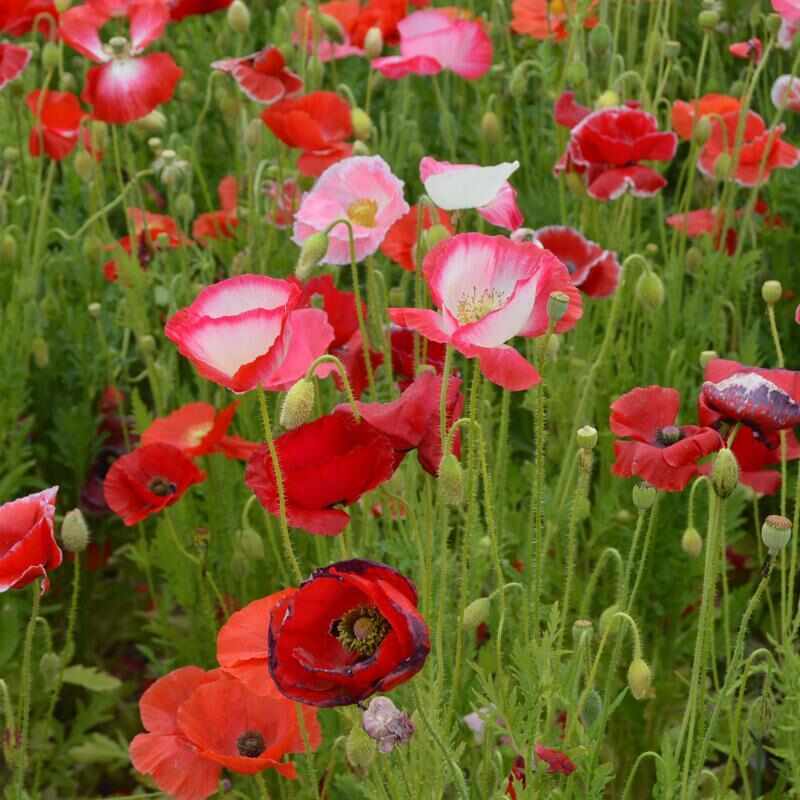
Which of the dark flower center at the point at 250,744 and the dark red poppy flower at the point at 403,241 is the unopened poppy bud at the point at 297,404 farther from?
the dark red poppy flower at the point at 403,241

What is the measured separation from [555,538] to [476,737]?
0.54 meters

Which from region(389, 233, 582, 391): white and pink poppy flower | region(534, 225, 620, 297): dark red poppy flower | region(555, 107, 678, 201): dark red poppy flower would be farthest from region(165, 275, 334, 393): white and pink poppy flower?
region(555, 107, 678, 201): dark red poppy flower

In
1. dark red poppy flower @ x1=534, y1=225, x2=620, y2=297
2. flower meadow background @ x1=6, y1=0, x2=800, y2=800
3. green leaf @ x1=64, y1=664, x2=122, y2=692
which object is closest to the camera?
flower meadow background @ x1=6, y1=0, x2=800, y2=800

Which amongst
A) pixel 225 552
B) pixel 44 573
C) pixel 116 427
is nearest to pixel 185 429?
pixel 225 552

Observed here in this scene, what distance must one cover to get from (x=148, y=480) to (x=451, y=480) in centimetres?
82

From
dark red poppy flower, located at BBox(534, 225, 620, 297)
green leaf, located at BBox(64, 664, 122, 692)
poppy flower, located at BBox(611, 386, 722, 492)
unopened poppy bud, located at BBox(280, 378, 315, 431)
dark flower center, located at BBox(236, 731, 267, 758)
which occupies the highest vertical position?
unopened poppy bud, located at BBox(280, 378, 315, 431)

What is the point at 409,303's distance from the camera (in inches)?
118

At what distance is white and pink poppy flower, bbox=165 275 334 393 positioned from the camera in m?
1.40

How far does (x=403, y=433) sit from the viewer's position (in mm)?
1457

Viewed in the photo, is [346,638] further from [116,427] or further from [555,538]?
[116,427]

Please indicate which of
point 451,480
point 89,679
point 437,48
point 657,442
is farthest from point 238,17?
point 451,480

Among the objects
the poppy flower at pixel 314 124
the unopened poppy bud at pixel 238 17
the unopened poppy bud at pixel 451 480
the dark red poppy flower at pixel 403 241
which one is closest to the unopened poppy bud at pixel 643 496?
the unopened poppy bud at pixel 451 480

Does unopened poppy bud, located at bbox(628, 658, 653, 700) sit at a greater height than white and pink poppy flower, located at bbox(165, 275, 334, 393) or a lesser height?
lesser

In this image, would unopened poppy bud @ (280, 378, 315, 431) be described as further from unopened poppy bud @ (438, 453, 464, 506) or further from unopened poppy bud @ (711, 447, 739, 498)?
unopened poppy bud @ (711, 447, 739, 498)
